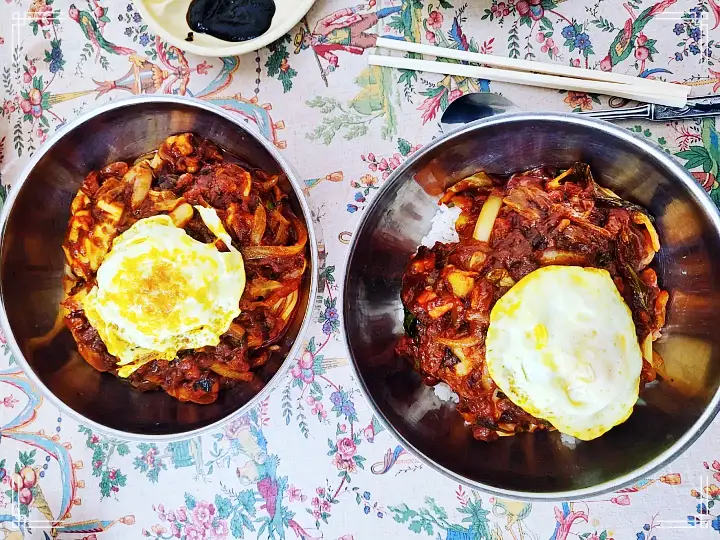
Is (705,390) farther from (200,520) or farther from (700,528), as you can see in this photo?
(200,520)

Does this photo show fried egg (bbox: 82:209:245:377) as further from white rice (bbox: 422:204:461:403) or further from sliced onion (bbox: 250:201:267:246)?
white rice (bbox: 422:204:461:403)

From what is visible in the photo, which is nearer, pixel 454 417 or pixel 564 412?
pixel 564 412

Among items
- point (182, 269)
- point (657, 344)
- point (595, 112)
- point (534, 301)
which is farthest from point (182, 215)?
point (657, 344)

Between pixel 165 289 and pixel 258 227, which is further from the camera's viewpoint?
pixel 258 227

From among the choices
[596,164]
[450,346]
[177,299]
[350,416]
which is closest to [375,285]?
[450,346]

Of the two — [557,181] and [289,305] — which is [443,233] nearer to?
Result: [557,181]

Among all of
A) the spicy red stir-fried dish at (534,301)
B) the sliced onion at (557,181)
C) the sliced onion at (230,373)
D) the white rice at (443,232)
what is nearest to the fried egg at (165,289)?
the sliced onion at (230,373)

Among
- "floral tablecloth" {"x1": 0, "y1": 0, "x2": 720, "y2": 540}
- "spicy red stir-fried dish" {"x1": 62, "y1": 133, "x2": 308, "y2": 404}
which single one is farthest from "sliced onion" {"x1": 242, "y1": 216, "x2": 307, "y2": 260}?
"floral tablecloth" {"x1": 0, "y1": 0, "x2": 720, "y2": 540}
